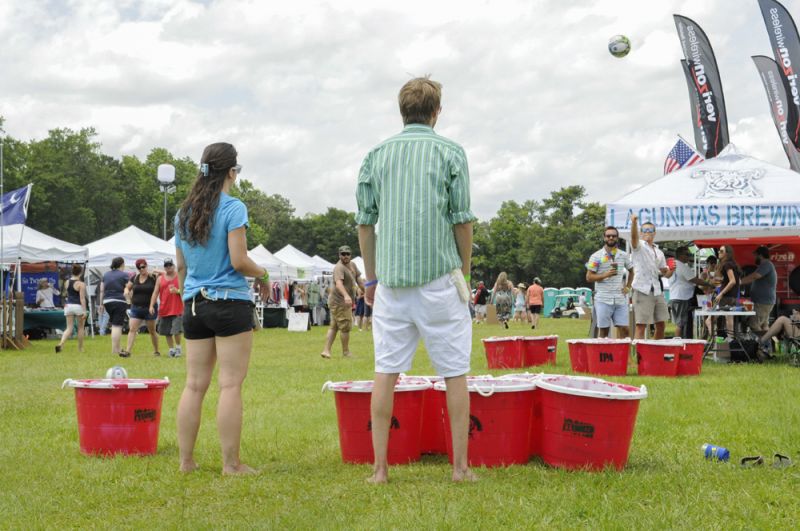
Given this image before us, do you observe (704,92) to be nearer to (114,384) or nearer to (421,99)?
(421,99)

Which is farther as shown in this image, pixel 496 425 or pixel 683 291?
pixel 683 291

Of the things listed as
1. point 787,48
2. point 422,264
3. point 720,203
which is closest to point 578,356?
point 720,203

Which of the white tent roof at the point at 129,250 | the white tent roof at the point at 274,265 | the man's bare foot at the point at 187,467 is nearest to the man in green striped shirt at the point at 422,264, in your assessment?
the man's bare foot at the point at 187,467

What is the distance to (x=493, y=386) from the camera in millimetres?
4520

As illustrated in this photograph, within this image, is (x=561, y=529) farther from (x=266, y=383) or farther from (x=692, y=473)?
(x=266, y=383)

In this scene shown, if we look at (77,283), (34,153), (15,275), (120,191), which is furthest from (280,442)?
(120,191)

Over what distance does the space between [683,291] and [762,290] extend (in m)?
2.02

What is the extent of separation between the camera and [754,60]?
2062cm

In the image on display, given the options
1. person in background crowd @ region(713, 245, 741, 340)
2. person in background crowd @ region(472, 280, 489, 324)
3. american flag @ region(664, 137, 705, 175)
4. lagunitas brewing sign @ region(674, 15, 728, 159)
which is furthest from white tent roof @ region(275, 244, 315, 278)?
person in background crowd @ region(713, 245, 741, 340)

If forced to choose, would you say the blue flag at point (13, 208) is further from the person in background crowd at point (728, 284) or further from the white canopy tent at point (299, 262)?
the person in background crowd at point (728, 284)

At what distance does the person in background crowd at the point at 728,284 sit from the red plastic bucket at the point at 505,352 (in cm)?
357

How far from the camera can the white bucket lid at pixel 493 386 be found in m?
4.46

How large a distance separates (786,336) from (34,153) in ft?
218

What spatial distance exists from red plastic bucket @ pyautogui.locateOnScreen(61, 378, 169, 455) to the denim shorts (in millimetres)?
717
